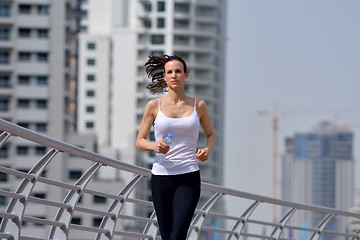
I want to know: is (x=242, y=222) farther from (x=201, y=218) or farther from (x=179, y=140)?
(x=179, y=140)

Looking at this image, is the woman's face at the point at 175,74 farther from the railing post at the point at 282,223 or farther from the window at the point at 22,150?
the window at the point at 22,150

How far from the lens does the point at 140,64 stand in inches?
5079

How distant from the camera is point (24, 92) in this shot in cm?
9769

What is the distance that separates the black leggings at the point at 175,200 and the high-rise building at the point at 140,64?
112911 millimetres

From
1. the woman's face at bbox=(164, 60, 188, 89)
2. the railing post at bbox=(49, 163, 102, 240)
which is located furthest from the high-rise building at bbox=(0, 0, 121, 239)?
the woman's face at bbox=(164, 60, 188, 89)

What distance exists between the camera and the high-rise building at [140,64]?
12538 centimetres

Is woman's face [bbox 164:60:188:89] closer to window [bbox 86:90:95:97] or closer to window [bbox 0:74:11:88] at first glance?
window [bbox 0:74:11:88]

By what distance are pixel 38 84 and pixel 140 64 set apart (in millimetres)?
32871

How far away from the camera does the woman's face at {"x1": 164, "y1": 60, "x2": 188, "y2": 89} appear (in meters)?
6.89

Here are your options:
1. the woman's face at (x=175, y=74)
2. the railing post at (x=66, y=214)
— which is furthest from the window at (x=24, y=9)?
the woman's face at (x=175, y=74)

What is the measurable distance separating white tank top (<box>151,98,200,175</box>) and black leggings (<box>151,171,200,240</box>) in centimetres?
6

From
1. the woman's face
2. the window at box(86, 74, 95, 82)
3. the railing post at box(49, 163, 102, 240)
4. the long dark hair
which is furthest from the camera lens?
the window at box(86, 74, 95, 82)

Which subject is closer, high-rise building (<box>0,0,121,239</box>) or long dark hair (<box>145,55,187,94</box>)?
long dark hair (<box>145,55,187,94</box>)

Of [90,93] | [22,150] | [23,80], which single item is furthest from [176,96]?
[90,93]
